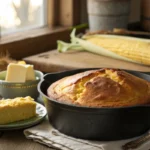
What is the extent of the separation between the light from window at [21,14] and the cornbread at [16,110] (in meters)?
0.68

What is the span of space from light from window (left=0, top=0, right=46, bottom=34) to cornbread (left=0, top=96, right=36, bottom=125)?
26.9 inches

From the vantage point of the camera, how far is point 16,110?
882 millimetres

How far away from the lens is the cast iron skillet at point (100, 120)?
78 centimetres

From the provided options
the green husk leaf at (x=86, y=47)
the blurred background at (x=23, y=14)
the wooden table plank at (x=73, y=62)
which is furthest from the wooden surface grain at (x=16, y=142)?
the blurred background at (x=23, y=14)

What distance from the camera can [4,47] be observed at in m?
1.37

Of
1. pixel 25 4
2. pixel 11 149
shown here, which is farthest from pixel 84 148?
pixel 25 4

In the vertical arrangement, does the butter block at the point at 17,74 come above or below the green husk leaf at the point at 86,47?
above

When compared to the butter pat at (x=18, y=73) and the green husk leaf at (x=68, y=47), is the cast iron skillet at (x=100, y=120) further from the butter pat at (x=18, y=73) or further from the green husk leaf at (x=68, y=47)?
the green husk leaf at (x=68, y=47)

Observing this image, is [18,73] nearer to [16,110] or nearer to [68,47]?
[16,110]

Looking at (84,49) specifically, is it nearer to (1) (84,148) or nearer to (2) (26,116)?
(2) (26,116)

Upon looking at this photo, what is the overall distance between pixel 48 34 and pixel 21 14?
0.13 m

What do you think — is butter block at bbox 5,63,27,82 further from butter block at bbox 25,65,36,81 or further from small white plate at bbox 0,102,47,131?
small white plate at bbox 0,102,47,131

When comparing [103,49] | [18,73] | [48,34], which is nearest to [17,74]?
[18,73]

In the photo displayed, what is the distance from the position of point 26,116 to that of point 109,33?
0.65 metres
